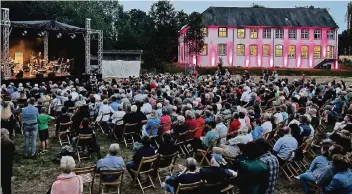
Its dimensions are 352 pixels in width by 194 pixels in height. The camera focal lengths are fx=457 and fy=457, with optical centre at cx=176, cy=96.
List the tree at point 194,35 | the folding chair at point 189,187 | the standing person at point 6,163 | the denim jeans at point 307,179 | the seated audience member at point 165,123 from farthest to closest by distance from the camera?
1. the tree at point 194,35
2. the seated audience member at point 165,123
3. the denim jeans at point 307,179
4. the standing person at point 6,163
5. the folding chair at point 189,187

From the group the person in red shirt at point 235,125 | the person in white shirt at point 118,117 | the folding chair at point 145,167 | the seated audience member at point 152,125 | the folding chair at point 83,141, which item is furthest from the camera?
the person in white shirt at point 118,117

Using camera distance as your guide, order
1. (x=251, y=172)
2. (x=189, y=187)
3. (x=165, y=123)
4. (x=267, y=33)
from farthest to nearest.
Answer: (x=267, y=33), (x=165, y=123), (x=189, y=187), (x=251, y=172)

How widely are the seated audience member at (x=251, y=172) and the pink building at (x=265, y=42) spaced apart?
147ft

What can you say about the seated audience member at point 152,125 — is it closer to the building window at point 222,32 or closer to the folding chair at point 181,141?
the folding chair at point 181,141

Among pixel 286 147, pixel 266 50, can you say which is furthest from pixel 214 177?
pixel 266 50

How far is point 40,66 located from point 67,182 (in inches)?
1013

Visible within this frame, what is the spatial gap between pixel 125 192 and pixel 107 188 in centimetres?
37

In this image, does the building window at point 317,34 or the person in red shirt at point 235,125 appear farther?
the building window at point 317,34

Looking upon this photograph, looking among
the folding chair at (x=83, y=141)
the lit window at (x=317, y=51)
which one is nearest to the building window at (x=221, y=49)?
the lit window at (x=317, y=51)

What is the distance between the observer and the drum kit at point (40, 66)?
A: 95.2 feet

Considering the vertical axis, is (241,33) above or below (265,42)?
above

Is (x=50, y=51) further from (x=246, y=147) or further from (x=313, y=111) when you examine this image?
(x=246, y=147)

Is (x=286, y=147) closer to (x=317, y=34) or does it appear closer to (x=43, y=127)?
(x=43, y=127)

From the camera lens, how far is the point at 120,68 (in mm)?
38219
